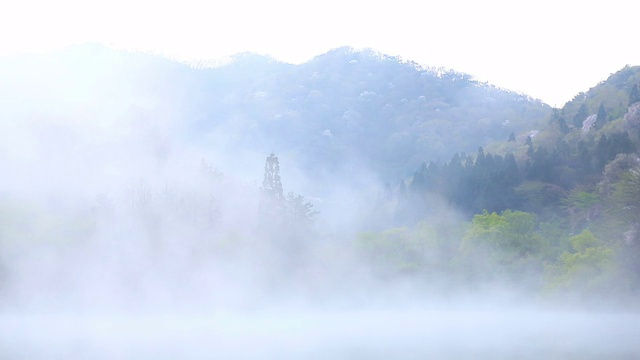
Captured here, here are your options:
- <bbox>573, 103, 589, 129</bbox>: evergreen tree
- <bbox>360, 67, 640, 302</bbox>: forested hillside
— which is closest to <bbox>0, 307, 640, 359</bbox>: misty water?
<bbox>360, 67, 640, 302</bbox>: forested hillside

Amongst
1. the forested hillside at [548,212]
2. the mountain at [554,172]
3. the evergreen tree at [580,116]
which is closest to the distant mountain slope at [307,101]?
the evergreen tree at [580,116]

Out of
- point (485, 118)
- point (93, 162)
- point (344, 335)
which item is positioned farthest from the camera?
point (485, 118)

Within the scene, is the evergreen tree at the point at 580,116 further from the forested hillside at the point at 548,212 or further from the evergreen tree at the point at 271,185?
the evergreen tree at the point at 271,185

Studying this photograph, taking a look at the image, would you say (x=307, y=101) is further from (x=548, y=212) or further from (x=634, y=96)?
(x=548, y=212)

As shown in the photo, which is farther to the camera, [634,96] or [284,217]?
[634,96]

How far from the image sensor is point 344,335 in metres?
28.1

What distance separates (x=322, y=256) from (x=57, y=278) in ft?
48.4

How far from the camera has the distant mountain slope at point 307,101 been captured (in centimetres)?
9975

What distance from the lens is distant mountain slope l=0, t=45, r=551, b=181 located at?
9975cm

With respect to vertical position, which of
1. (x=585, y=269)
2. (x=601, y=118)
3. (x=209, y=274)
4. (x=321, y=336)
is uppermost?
(x=601, y=118)

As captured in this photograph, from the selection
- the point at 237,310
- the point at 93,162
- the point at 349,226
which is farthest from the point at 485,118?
the point at 237,310

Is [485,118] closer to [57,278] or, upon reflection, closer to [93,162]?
[93,162]

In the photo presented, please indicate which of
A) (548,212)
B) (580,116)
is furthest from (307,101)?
(548,212)

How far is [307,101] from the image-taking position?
125 meters
